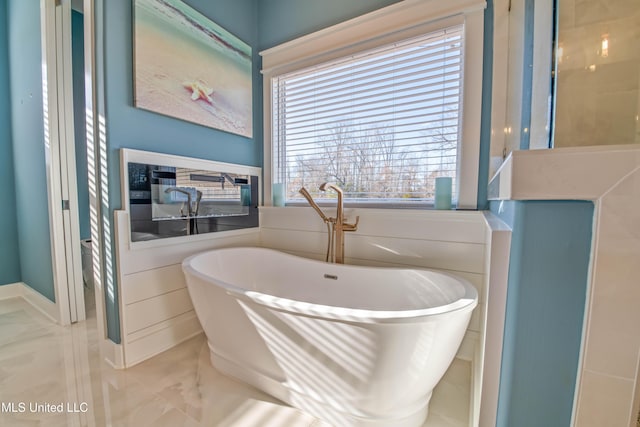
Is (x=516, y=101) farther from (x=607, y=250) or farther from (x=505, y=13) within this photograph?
(x=607, y=250)

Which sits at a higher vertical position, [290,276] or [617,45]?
[617,45]

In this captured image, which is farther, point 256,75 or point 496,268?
point 256,75

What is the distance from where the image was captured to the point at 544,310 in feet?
1.70

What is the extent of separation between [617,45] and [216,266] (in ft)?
6.63

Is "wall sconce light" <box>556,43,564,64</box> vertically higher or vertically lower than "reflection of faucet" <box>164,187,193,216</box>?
higher

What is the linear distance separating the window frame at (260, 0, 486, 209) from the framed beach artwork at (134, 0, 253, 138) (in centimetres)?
52

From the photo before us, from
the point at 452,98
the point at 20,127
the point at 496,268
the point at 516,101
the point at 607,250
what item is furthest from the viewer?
the point at 20,127

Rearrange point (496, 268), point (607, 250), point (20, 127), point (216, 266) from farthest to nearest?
point (20, 127)
point (216, 266)
point (496, 268)
point (607, 250)

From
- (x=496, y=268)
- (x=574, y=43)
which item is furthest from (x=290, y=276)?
(x=574, y=43)

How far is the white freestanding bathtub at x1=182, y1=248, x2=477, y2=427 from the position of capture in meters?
0.92

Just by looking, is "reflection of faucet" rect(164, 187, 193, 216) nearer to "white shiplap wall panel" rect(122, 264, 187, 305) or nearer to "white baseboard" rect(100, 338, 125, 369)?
"white shiplap wall panel" rect(122, 264, 187, 305)

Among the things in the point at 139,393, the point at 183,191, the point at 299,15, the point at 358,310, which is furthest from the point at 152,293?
the point at 299,15

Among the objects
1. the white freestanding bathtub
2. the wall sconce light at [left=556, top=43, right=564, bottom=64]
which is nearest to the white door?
the white freestanding bathtub

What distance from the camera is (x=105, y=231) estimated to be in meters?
1.53
